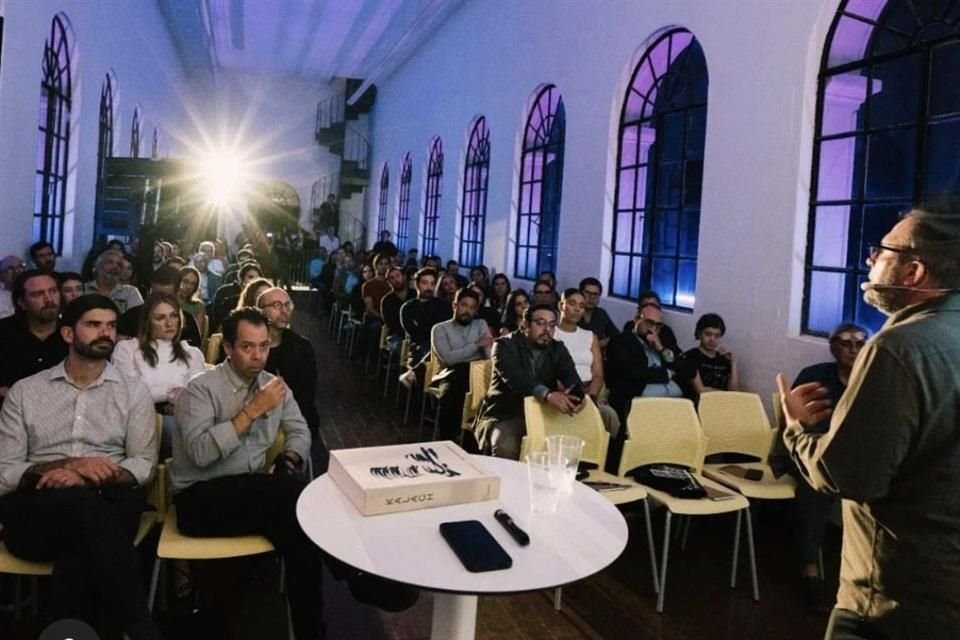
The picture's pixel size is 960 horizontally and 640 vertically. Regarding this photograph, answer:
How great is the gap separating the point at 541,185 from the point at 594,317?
124 inches

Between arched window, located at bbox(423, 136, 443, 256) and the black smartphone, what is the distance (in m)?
11.0

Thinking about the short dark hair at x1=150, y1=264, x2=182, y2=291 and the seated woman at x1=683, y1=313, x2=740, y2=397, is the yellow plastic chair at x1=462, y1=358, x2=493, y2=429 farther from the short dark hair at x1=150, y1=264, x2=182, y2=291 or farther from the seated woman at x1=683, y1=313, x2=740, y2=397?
the short dark hair at x1=150, y1=264, x2=182, y2=291

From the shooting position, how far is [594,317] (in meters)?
5.86

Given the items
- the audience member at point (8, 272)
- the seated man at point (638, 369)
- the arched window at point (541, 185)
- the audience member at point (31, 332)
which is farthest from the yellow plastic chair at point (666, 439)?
the arched window at point (541, 185)

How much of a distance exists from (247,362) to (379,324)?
5.34 metres

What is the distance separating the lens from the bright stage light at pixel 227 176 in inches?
766

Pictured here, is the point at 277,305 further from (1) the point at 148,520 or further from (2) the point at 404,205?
(2) the point at 404,205

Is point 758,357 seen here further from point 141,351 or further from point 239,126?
point 239,126

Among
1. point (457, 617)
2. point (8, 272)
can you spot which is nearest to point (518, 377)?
point (457, 617)

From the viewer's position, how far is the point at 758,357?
4.86 metres

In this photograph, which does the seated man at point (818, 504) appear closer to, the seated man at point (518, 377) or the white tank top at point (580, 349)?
the seated man at point (518, 377)

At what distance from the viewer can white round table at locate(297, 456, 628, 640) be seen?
166 centimetres

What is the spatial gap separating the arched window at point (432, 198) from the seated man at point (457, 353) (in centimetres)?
740

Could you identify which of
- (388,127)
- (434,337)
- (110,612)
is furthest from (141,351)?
(388,127)
